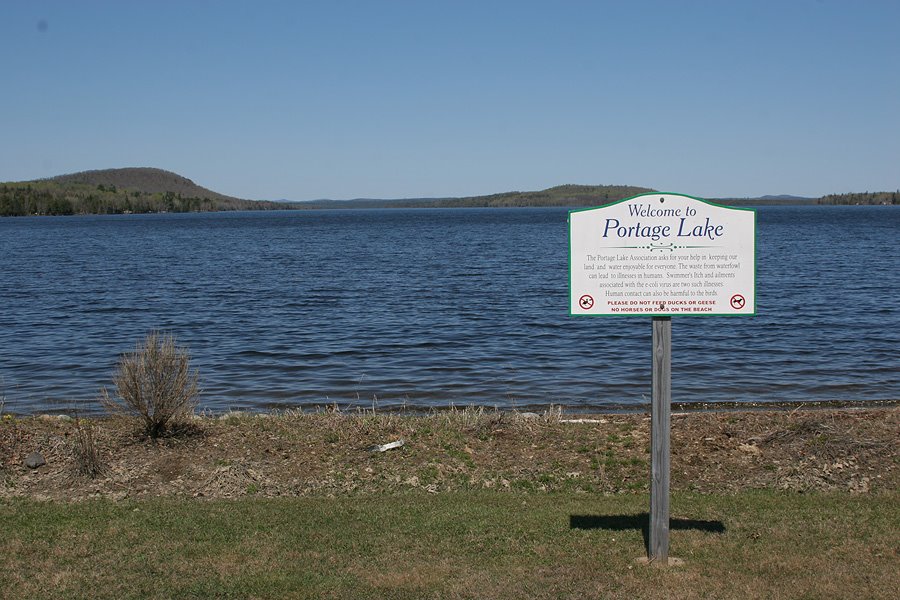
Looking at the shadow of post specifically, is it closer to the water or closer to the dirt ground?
the dirt ground

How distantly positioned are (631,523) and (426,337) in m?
16.6

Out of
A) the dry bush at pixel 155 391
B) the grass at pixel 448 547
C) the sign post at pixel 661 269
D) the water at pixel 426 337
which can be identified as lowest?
the water at pixel 426 337

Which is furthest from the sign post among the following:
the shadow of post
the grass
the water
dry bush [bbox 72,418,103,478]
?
the water

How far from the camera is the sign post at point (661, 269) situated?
6.80 metres

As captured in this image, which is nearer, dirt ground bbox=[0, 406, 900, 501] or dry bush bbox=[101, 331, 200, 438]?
dirt ground bbox=[0, 406, 900, 501]

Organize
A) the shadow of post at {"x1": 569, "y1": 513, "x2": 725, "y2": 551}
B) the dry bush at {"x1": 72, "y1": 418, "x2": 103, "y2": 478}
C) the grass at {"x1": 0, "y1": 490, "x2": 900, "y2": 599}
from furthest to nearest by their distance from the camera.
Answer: the dry bush at {"x1": 72, "y1": 418, "x2": 103, "y2": 478} < the shadow of post at {"x1": 569, "y1": 513, "x2": 725, "y2": 551} < the grass at {"x1": 0, "y1": 490, "x2": 900, "y2": 599}

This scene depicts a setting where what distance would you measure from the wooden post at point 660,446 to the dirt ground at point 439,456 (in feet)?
7.19

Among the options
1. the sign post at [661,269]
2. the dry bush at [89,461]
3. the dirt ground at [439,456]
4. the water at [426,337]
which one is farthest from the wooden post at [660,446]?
the water at [426,337]

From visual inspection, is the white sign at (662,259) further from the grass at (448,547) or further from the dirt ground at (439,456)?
the dirt ground at (439,456)

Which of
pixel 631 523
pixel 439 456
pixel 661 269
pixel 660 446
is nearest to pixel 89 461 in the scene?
pixel 439 456

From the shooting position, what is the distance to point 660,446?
22.7ft

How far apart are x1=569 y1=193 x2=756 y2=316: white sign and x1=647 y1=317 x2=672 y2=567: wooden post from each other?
0.22 metres

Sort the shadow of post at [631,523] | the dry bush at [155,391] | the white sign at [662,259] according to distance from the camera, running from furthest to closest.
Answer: the dry bush at [155,391] → the shadow of post at [631,523] → the white sign at [662,259]

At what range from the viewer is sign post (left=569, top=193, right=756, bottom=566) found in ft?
22.3
